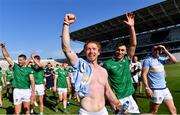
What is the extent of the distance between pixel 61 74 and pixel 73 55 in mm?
11298

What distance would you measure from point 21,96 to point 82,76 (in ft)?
20.9

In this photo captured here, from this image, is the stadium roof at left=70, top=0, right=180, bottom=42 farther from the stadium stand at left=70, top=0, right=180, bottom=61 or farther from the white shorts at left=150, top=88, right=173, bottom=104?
the white shorts at left=150, top=88, right=173, bottom=104

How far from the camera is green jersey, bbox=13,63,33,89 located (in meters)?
11.2

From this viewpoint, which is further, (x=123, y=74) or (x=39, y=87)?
(x=39, y=87)

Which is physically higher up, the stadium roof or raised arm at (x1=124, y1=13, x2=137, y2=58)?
the stadium roof

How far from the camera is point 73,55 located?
16.8 feet

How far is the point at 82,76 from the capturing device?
5.03m

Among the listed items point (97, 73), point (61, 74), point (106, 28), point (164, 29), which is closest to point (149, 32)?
point (164, 29)

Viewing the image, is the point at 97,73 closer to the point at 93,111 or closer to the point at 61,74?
the point at 93,111

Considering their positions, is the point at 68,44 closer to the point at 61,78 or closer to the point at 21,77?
the point at 21,77

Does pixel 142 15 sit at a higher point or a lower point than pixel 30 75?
higher

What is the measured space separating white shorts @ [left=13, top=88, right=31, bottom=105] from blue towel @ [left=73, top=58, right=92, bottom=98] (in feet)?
20.5

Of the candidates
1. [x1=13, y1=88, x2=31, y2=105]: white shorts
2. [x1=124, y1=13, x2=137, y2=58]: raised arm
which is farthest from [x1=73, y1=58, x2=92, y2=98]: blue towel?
[x1=13, y1=88, x2=31, y2=105]: white shorts

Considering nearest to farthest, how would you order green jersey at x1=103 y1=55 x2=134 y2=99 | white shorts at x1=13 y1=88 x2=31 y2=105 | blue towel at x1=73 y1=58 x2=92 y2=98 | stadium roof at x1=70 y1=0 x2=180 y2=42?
blue towel at x1=73 y1=58 x2=92 y2=98
green jersey at x1=103 y1=55 x2=134 y2=99
white shorts at x1=13 y1=88 x2=31 y2=105
stadium roof at x1=70 y1=0 x2=180 y2=42
